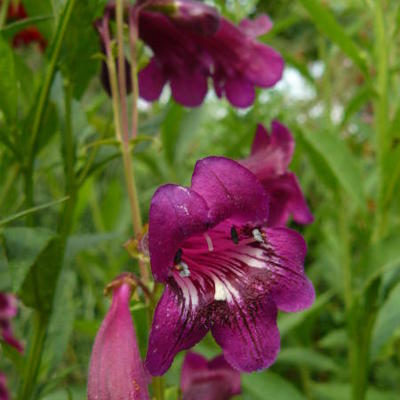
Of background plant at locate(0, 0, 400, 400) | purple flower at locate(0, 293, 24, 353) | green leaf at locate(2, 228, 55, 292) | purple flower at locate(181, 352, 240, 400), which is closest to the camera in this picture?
green leaf at locate(2, 228, 55, 292)

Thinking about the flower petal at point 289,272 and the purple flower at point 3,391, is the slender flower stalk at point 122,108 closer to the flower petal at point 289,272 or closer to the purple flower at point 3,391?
the flower petal at point 289,272

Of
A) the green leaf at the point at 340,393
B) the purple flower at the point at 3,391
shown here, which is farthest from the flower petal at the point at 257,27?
the purple flower at the point at 3,391

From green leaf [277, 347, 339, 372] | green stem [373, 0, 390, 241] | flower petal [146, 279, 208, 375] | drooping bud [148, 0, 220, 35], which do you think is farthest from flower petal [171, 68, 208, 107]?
green leaf [277, 347, 339, 372]

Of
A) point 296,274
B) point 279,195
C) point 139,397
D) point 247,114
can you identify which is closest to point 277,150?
point 279,195

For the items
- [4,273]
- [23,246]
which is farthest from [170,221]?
[4,273]

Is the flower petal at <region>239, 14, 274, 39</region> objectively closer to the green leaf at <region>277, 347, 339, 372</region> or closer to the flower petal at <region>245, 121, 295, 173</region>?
the flower petal at <region>245, 121, 295, 173</region>

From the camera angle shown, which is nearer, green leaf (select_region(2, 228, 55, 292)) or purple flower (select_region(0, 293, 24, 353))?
green leaf (select_region(2, 228, 55, 292))
